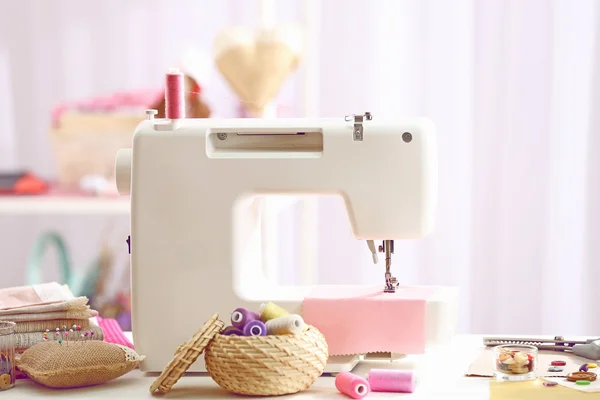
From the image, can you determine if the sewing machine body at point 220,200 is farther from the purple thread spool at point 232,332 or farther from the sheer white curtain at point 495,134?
the sheer white curtain at point 495,134

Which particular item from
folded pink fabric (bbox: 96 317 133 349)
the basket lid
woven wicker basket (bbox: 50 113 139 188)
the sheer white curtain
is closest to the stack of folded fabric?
folded pink fabric (bbox: 96 317 133 349)

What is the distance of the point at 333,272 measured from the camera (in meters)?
3.89

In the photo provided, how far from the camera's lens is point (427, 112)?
3795 millimetres

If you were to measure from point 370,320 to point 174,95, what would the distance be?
541 mm

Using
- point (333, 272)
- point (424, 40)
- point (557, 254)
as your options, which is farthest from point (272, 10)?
point (557, 254)

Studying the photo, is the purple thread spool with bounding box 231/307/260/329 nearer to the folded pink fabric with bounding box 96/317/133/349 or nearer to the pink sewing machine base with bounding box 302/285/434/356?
the pink sewing machine base with bounding box 302/285/434/356

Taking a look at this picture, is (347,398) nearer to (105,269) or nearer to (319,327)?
(319,327)

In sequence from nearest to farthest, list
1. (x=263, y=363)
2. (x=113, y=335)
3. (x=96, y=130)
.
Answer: (x=263, y=363) → (x=113, y=335) → (x=96, y=130)

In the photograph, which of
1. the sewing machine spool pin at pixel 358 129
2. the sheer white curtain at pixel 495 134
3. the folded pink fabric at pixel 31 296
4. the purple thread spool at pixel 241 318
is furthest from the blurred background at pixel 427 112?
the purple thread spool at pixel 241 318

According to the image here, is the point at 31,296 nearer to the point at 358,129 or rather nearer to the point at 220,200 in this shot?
the point at 220,200

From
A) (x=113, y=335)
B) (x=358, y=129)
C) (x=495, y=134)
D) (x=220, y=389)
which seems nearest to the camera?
(x=220, y=389)

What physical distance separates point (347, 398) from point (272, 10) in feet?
7.10

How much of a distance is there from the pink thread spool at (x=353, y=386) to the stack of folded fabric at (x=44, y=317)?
49 cm

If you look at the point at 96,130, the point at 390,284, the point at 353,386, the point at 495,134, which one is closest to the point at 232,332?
the point at 353,386
